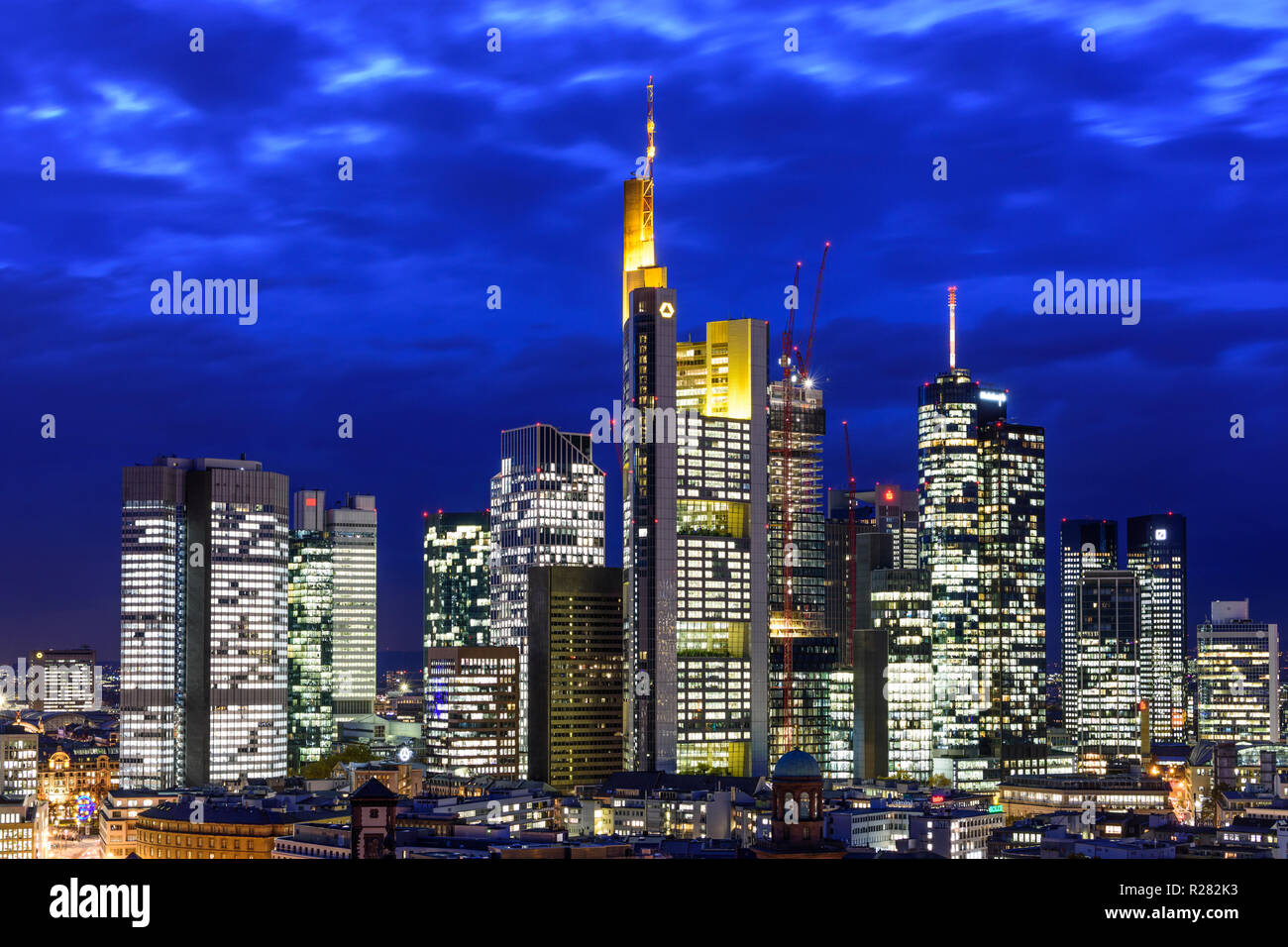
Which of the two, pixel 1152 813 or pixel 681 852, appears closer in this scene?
pixel 681 852

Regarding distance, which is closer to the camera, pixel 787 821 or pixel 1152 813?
pixel 787 821

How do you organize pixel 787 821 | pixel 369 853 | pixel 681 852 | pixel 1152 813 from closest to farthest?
pixel 787 821 → pixel 369 853 → pixel 681 852 → pixel 1152 813
